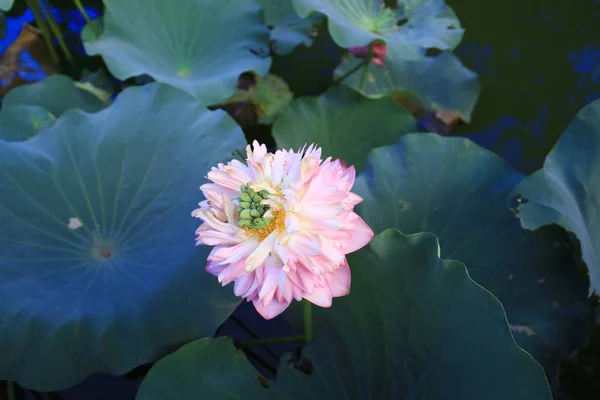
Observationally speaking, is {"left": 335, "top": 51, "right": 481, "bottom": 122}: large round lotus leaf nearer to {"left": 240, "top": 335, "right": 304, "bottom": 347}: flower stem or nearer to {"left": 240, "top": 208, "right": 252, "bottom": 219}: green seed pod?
{"left": 240, "top": 335, "right": 304, "bottom": 347}: flower stem

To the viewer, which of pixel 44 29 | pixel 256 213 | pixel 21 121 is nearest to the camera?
pixel 256 213

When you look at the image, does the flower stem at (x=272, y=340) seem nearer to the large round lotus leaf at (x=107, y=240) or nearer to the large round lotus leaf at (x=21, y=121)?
the large round lotus leaf at (x=107, y=240)

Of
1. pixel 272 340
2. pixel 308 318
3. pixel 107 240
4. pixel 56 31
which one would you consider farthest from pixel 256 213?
pixel 56 31

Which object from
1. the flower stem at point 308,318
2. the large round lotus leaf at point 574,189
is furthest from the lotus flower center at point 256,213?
the large round lotus leaf at point 574,189

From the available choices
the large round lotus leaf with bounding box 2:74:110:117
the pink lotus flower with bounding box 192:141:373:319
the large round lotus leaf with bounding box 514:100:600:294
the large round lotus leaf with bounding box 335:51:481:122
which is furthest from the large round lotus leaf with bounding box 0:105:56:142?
the large round lotus leaf with bounding box 514:100:600:294

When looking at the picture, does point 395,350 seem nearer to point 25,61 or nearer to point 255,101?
point 255,101

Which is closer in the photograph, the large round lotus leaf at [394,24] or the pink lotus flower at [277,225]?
the pink lotus flower at [277,225]
